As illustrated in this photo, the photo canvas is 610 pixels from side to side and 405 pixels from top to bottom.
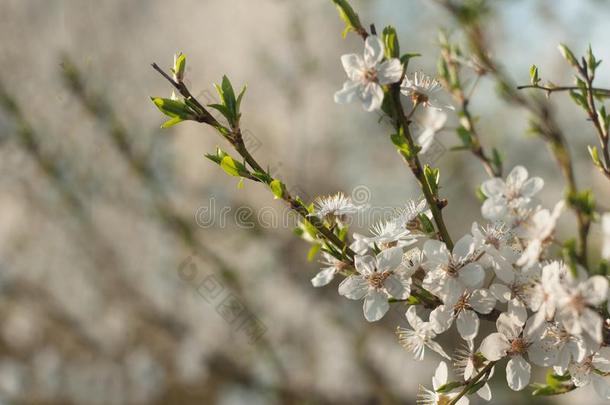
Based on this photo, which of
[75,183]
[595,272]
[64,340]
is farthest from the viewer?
[64,340]

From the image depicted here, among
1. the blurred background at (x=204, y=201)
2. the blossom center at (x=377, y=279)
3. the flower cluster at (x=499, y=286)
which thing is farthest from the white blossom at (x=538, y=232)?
the blurred background at (x=204, y=201)

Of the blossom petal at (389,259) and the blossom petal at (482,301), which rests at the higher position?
the blossom petal at (389,259)

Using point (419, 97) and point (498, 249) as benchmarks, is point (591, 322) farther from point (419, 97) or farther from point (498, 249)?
point (419, 97)

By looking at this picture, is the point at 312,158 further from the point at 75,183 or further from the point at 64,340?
the point at 75,183

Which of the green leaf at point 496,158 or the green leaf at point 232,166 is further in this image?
the green leaf at point 496,158

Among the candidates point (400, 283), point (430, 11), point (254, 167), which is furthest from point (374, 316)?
point (430, 11)

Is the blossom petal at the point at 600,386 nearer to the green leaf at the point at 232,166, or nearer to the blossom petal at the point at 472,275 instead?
the blossom petal at the point at 472,275

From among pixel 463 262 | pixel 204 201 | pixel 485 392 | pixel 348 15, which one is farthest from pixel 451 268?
pixel 204 201

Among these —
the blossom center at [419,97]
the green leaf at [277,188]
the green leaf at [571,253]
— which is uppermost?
the blossom center at [419,97]
